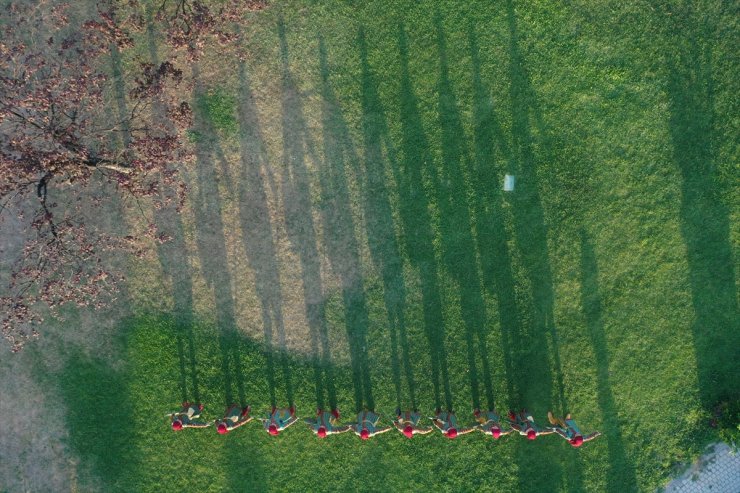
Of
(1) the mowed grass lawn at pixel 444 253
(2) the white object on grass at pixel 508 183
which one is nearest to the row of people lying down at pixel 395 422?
(1) the mowed grass lawn at pixel 444 253

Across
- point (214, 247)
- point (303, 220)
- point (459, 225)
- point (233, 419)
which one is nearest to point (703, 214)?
point (459, 225)

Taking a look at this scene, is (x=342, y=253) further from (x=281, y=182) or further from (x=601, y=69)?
(x=601, y=69)

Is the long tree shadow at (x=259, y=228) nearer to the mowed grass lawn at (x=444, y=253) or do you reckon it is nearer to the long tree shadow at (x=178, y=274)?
the mowed grass lawn at (x=444, y=253)

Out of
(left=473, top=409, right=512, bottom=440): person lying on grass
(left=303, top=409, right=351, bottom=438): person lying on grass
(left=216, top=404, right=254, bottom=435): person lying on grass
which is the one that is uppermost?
(left=216, top=404, right=254, bottom=435): person lying on grass

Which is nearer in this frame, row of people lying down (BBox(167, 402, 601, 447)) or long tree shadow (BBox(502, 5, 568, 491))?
row of people lying down (BBox(167, 402, 601, 447))

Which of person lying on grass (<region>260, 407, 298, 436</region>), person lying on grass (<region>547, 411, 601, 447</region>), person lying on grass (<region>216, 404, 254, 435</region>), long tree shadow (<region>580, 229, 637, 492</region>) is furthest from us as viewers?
long tree shadow (<region>580, 229, 637, 492</region>)

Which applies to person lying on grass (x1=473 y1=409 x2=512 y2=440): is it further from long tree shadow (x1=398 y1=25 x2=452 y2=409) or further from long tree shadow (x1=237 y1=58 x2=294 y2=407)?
long tree shadow (x1=237 y1=58 x2=294 y2=407)

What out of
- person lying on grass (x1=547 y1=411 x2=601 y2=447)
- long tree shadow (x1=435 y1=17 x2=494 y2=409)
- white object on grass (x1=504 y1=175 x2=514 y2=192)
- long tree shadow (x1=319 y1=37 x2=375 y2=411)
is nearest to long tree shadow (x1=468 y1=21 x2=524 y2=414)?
white object on grass (x1=504 y1=175 x2=514 y2=192)
